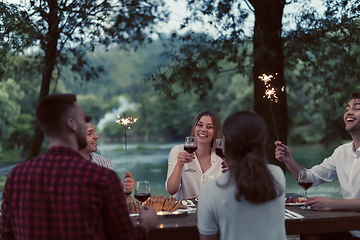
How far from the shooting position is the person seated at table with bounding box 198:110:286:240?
5.90 feet

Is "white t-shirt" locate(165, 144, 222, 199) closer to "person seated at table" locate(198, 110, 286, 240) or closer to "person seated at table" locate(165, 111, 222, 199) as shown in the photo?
"person seated at table" locate(165, 111, 222, 199)

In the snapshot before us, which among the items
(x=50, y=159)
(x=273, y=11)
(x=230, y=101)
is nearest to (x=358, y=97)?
(x=50, y=159)

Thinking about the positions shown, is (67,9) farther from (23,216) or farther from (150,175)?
(150,175)

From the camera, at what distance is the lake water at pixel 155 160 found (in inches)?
935

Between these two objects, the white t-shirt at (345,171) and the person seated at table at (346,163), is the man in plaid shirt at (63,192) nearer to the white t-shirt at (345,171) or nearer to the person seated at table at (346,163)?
the person seated at table at (346,163)

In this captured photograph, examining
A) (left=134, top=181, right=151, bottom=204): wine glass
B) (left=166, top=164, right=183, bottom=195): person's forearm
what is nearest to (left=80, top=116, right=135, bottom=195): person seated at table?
(left=134, top=181, right=151, bottom=204): wine glass

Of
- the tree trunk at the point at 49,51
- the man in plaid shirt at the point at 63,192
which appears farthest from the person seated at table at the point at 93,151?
the tree trunk at the point at 49,51

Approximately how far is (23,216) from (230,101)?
3024 cm

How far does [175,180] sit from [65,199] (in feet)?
5.19

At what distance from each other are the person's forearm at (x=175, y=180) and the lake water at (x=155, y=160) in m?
17.1

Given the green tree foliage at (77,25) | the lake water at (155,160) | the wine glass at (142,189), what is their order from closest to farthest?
1. the wine glass at (142,189)
2. the green tree foliage at (77,25)
3. the lake water at (155,160)

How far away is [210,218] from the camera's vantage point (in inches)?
73.7

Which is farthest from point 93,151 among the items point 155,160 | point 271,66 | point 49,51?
point 155,160

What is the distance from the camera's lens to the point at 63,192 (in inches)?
66.8
